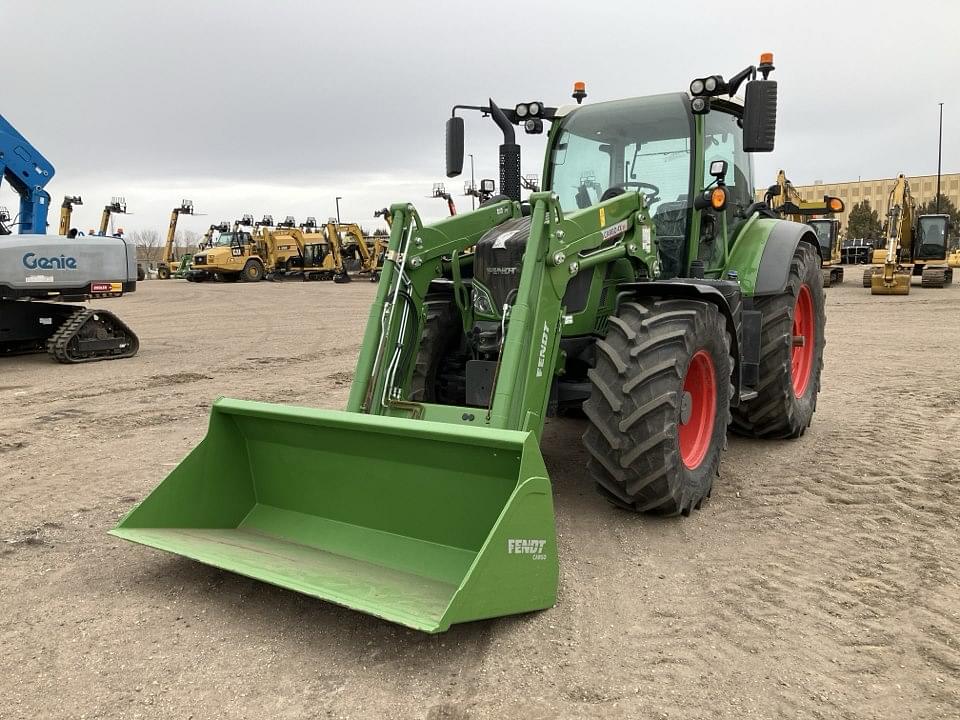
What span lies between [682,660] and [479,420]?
1.61 m

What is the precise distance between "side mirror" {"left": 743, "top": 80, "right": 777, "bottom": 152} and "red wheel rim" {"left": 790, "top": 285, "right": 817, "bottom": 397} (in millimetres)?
2675

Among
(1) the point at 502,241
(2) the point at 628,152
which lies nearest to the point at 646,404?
(1) the point at 502,241

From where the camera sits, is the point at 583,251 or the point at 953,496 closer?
the point at 583,251

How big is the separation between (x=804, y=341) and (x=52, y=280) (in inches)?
356

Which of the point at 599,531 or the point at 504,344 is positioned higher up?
the point at 504,344

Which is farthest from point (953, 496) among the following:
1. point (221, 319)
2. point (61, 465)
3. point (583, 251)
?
point (221, 319)

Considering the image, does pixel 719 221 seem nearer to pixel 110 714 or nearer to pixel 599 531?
pixel 599 531

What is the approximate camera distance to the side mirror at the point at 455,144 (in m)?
5.42

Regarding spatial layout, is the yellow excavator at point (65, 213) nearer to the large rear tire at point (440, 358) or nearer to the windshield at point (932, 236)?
the large rear tire at point (440, 358)

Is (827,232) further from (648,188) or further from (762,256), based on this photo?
(648,188)

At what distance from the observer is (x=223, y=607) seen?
350 cm

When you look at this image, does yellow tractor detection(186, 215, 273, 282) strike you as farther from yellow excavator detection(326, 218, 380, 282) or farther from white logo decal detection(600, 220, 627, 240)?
white logo decal detection(600, 220, 627, 240)

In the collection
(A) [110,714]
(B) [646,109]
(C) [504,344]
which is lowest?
(A) [110,714]

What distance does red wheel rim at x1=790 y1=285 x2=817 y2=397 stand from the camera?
6.89m
